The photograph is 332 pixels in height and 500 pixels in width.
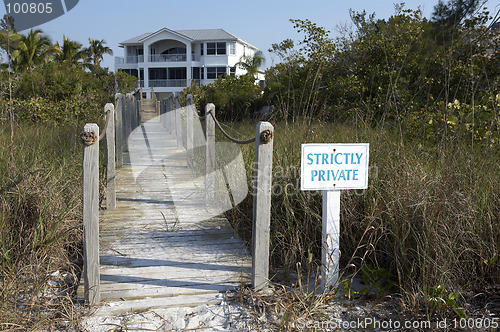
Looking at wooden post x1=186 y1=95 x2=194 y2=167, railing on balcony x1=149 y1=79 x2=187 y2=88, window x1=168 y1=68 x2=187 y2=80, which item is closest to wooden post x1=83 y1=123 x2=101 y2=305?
wooden post x1=186 y1=95 x2=194 y2=167

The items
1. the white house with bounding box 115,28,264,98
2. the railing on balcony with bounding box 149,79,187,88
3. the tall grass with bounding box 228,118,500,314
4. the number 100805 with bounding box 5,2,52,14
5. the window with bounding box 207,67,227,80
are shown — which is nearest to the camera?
the tall grass with bounding box 228,118,500,314

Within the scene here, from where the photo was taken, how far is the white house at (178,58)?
5053cm

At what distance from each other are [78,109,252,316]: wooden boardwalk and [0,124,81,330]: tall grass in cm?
27

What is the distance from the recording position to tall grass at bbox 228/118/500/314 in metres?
3.17

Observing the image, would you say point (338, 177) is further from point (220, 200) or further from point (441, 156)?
point (220, 200)

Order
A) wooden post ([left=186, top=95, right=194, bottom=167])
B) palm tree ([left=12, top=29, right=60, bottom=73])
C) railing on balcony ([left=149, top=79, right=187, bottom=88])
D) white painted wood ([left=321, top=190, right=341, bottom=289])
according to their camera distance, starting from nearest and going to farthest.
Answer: white painted wood ([left=321, top=190, right=341, bottom=289]), wooden post ([left=186, top=95, right=194, bottom=167]), palm tree ([left=12, top=29, right=60, bottom=73]), railing on balcony ([left=149, top=79, right=187, bottom=88])

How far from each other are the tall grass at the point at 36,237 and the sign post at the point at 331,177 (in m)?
1.76

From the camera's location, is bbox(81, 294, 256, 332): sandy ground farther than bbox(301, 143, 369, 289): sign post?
No

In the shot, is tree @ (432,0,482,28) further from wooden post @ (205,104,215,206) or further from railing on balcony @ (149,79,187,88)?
railing on balcony @ (149,79,187,88)

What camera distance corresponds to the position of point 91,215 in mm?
3057

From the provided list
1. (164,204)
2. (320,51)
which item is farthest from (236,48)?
(164,204)

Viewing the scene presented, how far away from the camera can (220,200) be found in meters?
5.52

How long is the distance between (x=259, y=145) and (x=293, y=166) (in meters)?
1.03

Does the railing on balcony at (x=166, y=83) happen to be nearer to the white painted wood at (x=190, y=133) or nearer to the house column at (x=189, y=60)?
the house column at (x=189, y=60)
